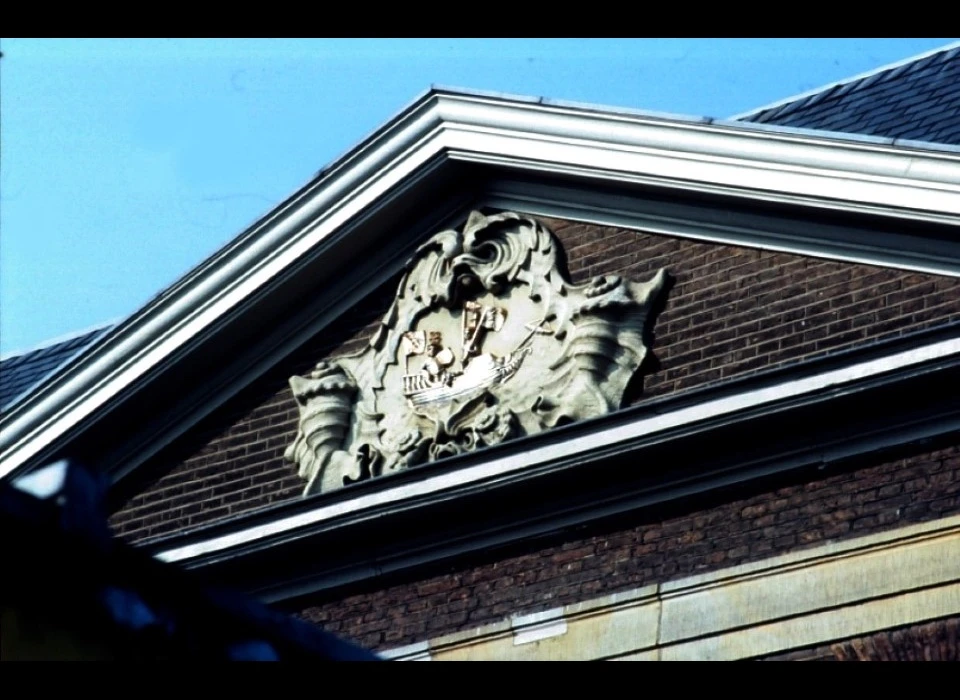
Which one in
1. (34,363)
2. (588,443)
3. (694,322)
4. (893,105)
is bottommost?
(588,443)

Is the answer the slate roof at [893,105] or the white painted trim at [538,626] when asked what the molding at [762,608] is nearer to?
the white painted trim at [538,626]

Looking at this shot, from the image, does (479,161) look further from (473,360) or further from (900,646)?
(900,646)

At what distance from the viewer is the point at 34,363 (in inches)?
623

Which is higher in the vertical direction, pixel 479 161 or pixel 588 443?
pixel 479 161

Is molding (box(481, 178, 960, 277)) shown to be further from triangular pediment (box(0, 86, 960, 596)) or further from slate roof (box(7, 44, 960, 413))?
slate roof (box(7, 44, 960, 413))

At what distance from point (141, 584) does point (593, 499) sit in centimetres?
684

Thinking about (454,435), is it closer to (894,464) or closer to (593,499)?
(593,499)

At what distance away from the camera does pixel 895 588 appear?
1000 cm

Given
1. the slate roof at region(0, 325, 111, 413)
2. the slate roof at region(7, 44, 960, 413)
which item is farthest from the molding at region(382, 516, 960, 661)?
the slate roof at region(0, 325, 111, 413)

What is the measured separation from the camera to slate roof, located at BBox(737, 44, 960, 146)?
1146cm

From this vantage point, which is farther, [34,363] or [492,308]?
[34,363]

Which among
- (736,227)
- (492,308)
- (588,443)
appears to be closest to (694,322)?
(736,227)

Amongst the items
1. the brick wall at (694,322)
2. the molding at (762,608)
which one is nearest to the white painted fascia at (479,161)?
the brick wall at (694,322)

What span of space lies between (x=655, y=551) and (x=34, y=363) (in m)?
6.79
